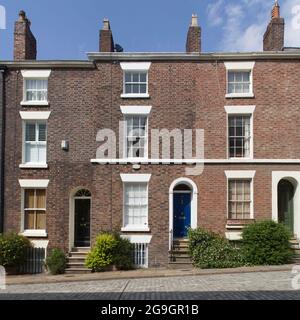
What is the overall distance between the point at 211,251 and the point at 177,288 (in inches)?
177

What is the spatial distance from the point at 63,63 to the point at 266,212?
10.9 m

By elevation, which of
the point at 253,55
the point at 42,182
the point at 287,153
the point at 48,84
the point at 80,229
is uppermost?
the point at 253,55

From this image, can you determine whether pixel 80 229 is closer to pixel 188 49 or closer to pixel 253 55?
pixel 188 49

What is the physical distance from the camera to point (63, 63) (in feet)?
59.0

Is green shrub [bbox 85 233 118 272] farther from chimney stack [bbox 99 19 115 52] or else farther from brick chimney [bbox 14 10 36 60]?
brick chimney [bbox 14 10 36 60]

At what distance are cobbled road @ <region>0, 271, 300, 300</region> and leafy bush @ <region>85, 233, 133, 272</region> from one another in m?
2.30

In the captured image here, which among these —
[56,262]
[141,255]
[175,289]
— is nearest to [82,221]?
[56,262]

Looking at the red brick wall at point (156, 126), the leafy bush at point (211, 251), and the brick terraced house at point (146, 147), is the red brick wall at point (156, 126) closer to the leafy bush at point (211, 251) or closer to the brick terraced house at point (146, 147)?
Result: the brick terraced house at point (146, 147)

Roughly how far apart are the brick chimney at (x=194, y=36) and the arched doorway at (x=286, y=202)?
7.07 meters

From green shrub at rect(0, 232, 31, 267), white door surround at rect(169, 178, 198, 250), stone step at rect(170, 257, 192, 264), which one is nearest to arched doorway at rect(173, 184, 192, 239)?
white door surround at rect(169, 178, 198, 250)

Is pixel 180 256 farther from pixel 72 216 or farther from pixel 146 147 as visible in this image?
pixel 72 216

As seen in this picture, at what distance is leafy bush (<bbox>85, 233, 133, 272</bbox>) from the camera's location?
16.3m

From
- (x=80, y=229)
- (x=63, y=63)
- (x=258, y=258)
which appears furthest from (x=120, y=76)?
(x=258, y=258)

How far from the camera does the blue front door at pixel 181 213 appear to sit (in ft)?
58.3
